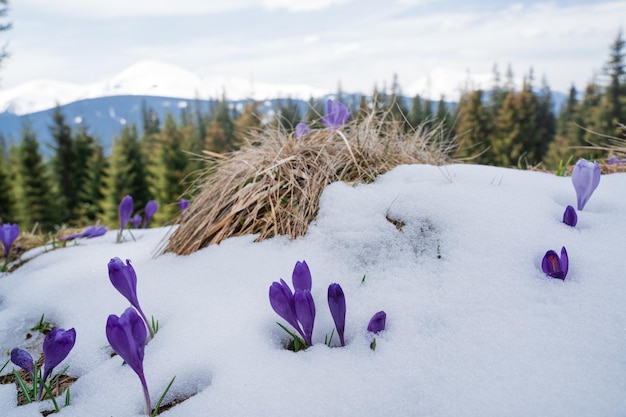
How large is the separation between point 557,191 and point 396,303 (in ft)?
2.87

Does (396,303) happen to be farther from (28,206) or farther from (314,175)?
(28,206)

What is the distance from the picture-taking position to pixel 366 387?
96 centimetres

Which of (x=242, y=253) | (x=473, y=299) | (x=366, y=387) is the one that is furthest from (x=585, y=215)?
(x=242, y=253)

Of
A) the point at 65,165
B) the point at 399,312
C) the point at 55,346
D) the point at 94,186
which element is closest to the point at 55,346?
the point at 55,346

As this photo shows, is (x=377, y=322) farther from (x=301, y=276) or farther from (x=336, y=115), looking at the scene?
(x=336, y=115)

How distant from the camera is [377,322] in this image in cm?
110

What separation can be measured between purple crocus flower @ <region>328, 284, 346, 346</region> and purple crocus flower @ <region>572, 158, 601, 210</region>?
2.95 feet

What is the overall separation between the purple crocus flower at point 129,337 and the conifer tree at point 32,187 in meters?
30.1

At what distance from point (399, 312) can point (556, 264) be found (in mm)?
427

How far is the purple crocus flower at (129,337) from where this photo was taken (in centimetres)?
95

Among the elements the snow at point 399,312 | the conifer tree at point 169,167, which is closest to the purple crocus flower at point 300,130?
the snow at point 399,312

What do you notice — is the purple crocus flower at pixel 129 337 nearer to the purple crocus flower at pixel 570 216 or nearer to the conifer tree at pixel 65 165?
the purple crocus flower at pixel 570 216

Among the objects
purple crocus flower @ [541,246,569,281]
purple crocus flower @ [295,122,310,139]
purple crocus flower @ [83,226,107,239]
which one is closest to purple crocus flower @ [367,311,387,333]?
purple crocus flower @ [541,246,569,281]

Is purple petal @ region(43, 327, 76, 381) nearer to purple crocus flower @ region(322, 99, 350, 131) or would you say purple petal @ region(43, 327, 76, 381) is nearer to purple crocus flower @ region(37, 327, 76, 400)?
purple crocus flower @ region(37, 327, 76, 400)
